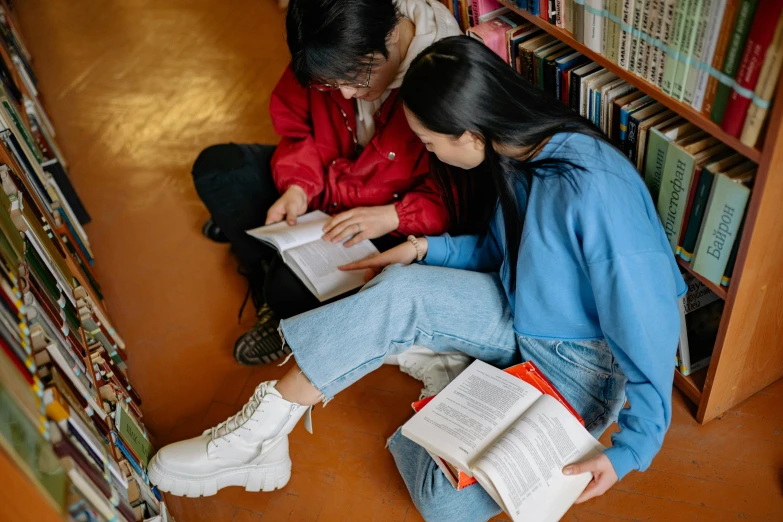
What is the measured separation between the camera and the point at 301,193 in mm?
1832

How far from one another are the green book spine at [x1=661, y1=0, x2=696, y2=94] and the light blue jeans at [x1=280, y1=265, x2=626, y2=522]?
20.0 inches

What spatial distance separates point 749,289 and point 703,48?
46 centimetres

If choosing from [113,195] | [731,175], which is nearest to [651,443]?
[731,175]

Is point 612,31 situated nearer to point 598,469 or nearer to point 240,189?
point 598,469

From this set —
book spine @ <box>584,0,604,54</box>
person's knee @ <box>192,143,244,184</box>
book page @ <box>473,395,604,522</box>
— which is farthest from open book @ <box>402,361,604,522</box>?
person's knee @ <box>192,143,244,184</box>

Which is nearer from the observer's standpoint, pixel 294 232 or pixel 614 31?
pixel 614 31

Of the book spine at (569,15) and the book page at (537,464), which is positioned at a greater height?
the book spine at (569,15)

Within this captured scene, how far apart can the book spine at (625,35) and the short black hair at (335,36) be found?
0.49 metres

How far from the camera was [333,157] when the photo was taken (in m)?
1.89

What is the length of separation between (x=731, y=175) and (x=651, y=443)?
0.48 metres

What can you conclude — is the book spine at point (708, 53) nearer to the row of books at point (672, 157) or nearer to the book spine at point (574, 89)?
the row of books at point (672, 157)

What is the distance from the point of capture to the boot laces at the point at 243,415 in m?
Answer: 1.43

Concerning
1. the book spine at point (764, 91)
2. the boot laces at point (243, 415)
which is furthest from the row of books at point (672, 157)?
the boot laces at point (243, 415)

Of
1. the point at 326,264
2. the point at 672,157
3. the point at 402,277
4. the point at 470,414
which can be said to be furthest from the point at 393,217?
the point at 672,157
